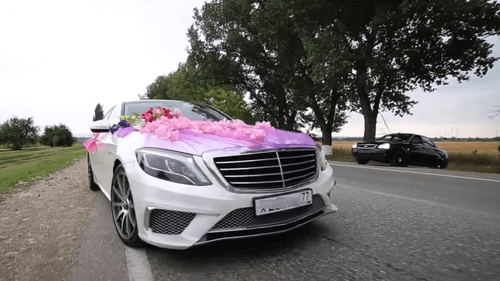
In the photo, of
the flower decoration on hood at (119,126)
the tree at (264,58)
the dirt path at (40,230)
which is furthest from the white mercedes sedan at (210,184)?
the tree at (264,58)

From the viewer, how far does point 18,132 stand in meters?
101

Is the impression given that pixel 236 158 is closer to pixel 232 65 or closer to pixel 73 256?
pixel 73 256

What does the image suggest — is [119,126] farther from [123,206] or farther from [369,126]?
[369,126]

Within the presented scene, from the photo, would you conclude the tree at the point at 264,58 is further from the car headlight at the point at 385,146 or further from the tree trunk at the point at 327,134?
the car headlight at the point at 385,146

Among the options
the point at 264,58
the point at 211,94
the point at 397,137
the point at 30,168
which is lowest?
the point at 30,168

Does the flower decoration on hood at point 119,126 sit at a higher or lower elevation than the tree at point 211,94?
lower

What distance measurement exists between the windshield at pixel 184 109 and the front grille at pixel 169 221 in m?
1.87

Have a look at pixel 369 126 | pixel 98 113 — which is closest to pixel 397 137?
pixel 369 126

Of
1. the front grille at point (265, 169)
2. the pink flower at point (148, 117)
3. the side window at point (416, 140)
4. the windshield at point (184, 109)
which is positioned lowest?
the front grille at point (265, 169)

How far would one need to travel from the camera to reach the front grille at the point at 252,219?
234cm

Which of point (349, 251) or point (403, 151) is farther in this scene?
point (403, 151)

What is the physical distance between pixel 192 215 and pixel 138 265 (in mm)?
616

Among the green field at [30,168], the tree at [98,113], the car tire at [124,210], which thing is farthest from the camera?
the green field at [30,168]

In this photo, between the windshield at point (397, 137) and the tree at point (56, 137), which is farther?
the tree at point (56, 137)
